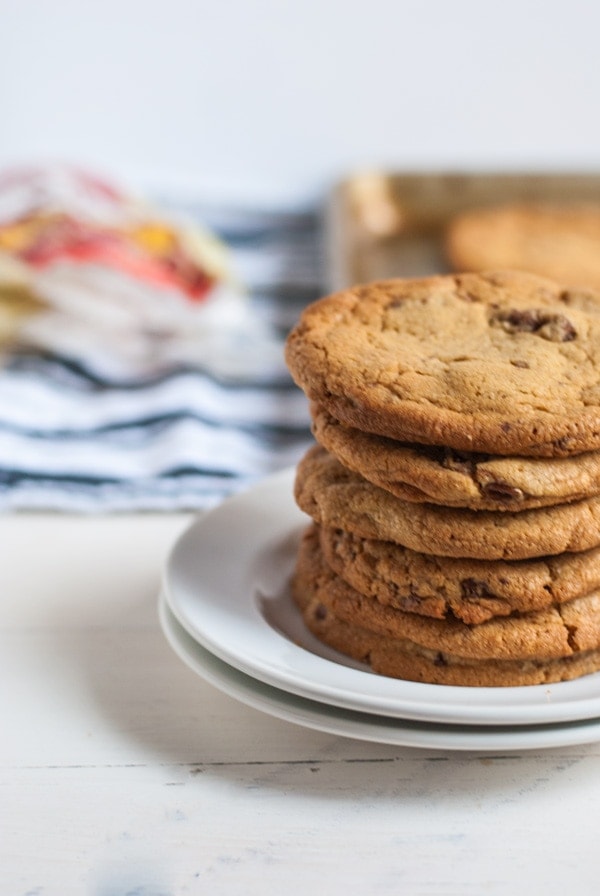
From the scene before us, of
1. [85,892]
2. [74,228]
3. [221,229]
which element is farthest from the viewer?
[221,229]

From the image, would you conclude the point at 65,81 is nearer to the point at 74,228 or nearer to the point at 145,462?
the point at 74,228

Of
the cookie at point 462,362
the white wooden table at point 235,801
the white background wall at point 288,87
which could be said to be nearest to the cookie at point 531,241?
the white background wall at point 288,87

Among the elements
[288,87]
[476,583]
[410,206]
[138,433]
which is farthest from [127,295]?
[476,583]

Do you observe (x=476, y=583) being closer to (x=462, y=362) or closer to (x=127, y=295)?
(x=462, y=362)

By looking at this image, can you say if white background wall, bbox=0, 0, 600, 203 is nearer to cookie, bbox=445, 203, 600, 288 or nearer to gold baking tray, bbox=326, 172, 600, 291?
gold baking tray, bbox=326, 172, 600, 291

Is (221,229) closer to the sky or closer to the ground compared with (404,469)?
closer to the ground

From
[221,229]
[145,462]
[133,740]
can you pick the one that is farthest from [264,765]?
[221,229]

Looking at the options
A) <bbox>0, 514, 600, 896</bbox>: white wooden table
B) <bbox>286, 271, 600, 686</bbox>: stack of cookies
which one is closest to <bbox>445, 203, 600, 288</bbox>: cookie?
<bbox>286, 271, 600, 686</bbox>: stack of cookies
